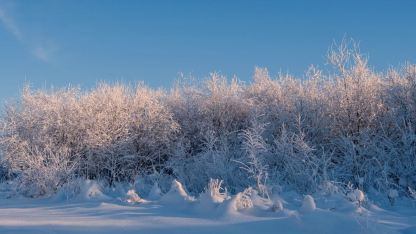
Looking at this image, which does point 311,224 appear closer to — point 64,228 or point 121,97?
point 64,228

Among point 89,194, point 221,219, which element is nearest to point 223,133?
point 89,194

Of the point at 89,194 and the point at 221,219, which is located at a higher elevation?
the point at 89,194

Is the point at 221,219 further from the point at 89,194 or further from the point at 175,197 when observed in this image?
the point at 89,194

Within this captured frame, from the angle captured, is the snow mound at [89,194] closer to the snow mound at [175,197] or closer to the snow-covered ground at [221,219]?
the snow-covered ground at [221,219]

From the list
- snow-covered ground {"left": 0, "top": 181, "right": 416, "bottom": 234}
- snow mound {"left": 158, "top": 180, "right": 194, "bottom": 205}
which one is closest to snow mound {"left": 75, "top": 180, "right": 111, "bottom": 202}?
snow-covered ground {"left": 0, "top": 181, "right": 416, "bottom": 234}

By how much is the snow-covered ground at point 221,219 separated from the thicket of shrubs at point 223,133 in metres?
2.80

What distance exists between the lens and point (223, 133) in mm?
13062

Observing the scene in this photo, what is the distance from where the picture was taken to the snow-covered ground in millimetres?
3668

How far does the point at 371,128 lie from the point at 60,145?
10535 mm

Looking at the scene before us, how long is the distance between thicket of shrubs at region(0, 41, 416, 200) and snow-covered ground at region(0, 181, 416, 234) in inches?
110

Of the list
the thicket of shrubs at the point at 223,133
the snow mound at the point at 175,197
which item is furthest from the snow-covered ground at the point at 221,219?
the thicket of shrubs at the point at 223,133

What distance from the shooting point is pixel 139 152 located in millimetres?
12656

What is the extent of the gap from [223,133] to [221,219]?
8775 mm

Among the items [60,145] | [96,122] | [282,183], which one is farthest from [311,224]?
[60,145]
